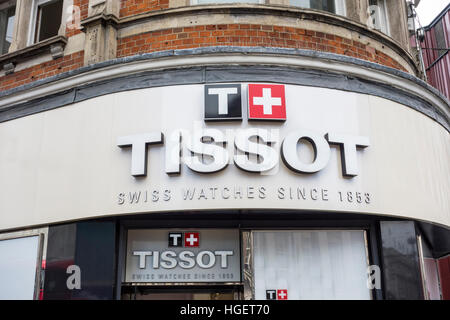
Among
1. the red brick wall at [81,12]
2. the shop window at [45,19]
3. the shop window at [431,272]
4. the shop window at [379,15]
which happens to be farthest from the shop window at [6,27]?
the shop window at [431,272]

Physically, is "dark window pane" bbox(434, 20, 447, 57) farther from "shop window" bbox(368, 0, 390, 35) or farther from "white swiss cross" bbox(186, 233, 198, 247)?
"white swiss cross" bbox(186, 233, 198, 247)

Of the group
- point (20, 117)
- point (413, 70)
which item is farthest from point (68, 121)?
point (413, 70)

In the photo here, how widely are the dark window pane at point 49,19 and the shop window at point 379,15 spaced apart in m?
5.68

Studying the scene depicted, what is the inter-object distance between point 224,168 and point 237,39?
217 cm

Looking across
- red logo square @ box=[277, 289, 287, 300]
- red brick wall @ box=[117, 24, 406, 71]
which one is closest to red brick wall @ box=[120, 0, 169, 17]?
red brick wall @ box=[117, 24, 406, 71]

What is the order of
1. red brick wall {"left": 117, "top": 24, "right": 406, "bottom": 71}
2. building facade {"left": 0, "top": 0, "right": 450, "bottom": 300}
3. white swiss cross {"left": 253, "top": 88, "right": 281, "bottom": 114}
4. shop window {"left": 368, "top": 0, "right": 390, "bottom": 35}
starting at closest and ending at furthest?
1. building facade {"left": 0, "top": 0, "right": 450, "bottom": 300}
2. white swiss cross {"left": 253, "top": 88, "right": 281, "bottom": 114}
3. red brick wall {"left": 117, "top": 24, "right": 406, "bottom": 71}
4. shop window {"left": 368, "top": 0, "right": 390, "bottom": 35}

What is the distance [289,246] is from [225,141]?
5.73 ft

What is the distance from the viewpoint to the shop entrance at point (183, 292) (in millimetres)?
7064

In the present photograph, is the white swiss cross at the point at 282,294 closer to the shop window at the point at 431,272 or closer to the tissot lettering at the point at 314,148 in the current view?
the tissot lettering at the point at 314,148

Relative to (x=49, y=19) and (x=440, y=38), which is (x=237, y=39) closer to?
(x=49, y=19)

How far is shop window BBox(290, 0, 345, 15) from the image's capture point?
8.41 metres

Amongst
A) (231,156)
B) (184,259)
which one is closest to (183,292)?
(184,259)

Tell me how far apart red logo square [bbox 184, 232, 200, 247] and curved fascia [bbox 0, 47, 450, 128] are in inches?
91.6

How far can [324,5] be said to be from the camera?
28.2 feet
